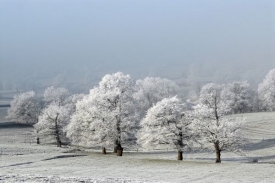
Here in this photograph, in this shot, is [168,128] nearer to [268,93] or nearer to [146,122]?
[146,122]

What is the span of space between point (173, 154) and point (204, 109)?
13.7m

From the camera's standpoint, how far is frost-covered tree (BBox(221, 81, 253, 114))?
143 metres

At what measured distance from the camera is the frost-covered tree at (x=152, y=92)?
13076cm

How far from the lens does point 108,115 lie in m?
62.6

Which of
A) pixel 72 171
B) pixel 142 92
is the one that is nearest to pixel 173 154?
pixel 72 171

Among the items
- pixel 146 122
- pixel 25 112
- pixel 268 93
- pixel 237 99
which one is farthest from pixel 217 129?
pixel 237 99

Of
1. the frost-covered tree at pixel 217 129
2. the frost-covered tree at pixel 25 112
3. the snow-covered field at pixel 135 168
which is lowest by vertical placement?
the snow-covered field at pixel 135 168

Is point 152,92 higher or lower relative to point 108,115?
higher

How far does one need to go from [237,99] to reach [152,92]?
107ft

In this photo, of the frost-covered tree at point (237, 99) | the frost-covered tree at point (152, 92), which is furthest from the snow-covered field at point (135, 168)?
the frost-covered tree at point (237, 99)

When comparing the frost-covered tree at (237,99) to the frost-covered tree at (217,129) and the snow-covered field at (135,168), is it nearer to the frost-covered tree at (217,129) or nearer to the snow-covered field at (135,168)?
the snow-covered field at (135,168)

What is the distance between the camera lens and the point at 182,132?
2261 inches

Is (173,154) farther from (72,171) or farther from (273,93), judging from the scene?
(273,93)

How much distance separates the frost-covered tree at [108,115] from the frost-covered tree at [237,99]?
82.4m
